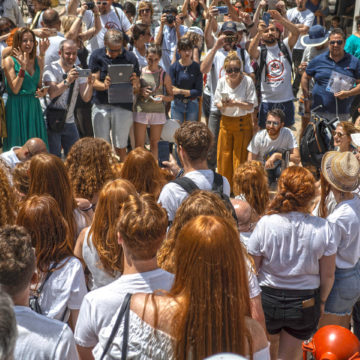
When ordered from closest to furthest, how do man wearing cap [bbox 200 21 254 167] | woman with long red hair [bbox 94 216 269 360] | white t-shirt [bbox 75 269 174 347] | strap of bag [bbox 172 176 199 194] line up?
woman with long red hair [bbox 94 216 269 360]
white t-shirt [bbox 75 269 174 347]
strap of bag [bbox 172 176 199 194]
man wearing cap [bbox 200 21 254 167]

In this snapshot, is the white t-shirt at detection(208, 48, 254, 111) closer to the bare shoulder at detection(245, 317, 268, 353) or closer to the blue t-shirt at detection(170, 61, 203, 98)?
the blue t-shirt at detection(170, 61, 203, 98)

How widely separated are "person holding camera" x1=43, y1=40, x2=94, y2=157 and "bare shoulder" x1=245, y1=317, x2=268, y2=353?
180 inches

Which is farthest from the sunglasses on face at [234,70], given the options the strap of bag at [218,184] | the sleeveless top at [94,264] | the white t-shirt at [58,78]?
the sleeveless top at [94,264]

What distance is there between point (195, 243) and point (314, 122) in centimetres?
503

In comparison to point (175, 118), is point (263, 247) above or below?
above

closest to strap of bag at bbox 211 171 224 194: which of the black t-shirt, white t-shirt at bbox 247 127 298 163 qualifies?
white t-shirt at bbox 247 127 298 163

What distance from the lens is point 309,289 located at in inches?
128

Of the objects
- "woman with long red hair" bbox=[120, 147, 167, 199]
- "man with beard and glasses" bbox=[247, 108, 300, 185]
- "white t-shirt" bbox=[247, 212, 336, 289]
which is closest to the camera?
"white t-shirt" bbox=[247, 212, 336, 289]

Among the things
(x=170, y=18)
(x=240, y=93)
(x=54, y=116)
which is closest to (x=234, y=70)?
(x=240, y=93)

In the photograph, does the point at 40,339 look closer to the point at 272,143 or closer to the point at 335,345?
the point at 335,345

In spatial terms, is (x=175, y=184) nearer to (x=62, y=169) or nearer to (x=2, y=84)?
(x=62, y=169)

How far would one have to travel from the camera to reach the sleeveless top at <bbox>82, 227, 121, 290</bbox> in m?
3.02

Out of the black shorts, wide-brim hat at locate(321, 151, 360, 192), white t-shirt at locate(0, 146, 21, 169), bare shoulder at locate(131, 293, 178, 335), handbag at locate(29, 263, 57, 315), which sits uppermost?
bare shoulder at locate(131, 293, 178, 335)

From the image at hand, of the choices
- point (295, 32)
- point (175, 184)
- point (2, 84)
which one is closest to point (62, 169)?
point (175, 184)
